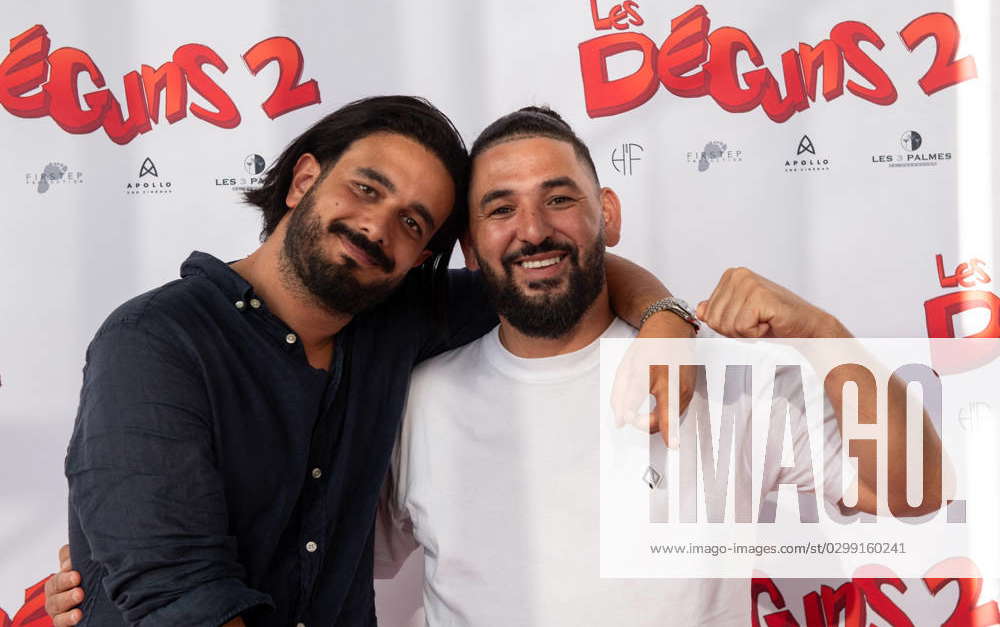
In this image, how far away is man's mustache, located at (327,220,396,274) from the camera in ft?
4.16

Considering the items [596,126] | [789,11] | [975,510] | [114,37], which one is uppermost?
[114,37]

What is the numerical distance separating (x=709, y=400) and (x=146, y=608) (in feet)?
2.68

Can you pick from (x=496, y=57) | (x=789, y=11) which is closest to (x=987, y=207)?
(x=789, y=11)

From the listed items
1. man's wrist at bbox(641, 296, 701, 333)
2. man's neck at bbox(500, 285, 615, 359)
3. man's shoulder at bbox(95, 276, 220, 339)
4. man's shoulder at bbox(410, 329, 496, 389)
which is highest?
man's shoulder at bbox(95, 276, 220, 339)

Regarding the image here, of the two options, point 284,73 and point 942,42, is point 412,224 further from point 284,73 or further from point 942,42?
point 942,42

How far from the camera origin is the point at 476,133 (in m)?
1.77

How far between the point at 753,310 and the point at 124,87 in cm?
141

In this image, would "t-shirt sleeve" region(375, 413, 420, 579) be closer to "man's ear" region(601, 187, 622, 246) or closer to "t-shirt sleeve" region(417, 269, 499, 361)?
"t-shirt sleeve" region(417, 269, 499, 361)

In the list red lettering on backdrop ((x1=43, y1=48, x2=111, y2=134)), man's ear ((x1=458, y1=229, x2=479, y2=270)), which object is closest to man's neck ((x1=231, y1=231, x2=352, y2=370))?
man's ear ((x1=458, y1=229, x2=479, y2=270))

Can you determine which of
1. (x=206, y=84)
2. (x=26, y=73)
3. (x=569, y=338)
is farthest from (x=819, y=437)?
(x=26, y=73)

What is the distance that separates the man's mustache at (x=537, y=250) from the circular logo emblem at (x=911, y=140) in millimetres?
823

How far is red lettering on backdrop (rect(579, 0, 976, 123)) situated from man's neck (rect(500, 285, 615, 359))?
1.79 feet

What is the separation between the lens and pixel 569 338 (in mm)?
1386

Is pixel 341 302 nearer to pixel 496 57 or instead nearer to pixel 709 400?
pixel 709 400
